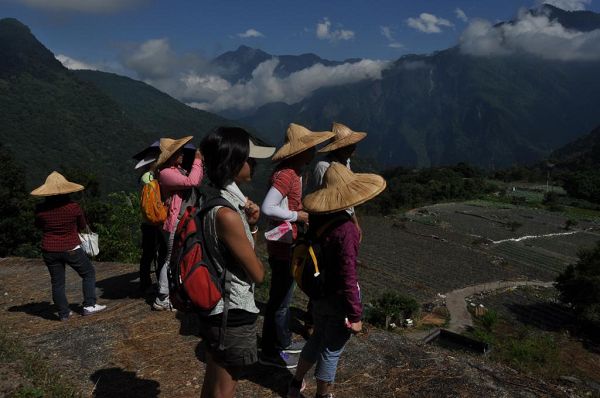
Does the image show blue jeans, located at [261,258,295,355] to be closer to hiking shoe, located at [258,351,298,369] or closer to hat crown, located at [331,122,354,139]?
hiking shoe, located at [258,351,298,369]

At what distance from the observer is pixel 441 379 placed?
3.60 metres

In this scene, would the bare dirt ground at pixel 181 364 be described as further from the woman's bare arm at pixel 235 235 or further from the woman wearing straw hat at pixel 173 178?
the woman's bare arm at pixel 235 235

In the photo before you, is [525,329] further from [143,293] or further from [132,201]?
[143,293]

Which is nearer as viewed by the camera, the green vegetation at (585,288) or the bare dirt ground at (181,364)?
the bare dirt ground at (181,364)

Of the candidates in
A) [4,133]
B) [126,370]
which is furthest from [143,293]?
[4,133]

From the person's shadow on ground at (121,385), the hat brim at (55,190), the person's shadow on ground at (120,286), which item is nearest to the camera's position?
the person's shadow on ground at (121,385)

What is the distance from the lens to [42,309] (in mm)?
5547

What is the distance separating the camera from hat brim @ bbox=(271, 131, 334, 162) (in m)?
3.23

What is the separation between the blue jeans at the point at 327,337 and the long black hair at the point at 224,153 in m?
1.09

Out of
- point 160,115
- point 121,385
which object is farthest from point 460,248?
point 160,115

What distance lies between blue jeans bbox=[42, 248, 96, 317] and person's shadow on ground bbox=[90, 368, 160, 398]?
1.44 metres

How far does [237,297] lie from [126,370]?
2.15 metres

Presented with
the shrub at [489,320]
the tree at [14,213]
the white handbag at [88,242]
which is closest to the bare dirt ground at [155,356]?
the white handbag at [88,242]

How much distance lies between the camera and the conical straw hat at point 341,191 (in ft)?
8.90
